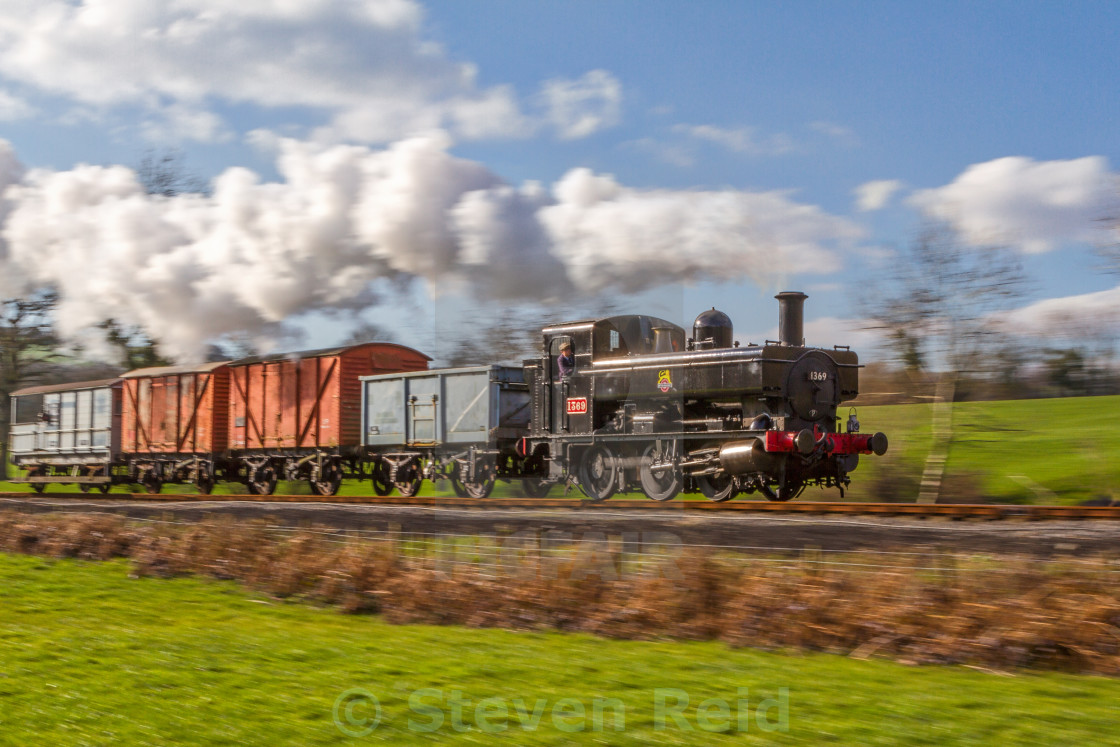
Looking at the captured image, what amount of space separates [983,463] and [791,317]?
1078cm

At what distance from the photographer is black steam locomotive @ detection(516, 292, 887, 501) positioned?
16.0 meters

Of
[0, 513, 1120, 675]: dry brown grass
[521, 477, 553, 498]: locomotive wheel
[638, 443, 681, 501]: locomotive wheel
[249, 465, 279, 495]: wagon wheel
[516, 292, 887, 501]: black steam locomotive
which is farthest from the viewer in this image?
[249, 465, 279, 495]: wagon wheel

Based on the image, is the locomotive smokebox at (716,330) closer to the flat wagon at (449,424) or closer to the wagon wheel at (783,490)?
the wagon wheel at (783,490)

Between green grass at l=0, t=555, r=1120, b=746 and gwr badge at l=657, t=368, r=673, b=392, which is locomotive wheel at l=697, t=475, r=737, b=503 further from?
green grass at l=0, t=555, r=1120, b=746

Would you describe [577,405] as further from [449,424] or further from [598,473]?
[449,424]

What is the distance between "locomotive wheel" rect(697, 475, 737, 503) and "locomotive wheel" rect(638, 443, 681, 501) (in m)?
0.56

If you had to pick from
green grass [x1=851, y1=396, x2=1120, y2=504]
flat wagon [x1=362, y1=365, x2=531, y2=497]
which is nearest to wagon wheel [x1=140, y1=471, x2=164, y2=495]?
flat wagon [x1=362, y1=365, x2=531, y2=497]

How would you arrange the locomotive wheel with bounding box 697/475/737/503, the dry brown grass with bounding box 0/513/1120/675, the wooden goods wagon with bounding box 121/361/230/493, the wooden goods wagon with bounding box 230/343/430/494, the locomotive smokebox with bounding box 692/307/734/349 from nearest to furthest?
the dry brown grass with bounding box 0/513/1120/675 < the locomotive wheel with bounding box 697/475/737/503 < the locomotive smokebox with bounding box 692/307/734/349 < the wooden goods wagon with bounding box 230/343/430/494 < the wooden goods wagon with bounding box 121/361/230/493

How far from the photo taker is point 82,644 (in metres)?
7.33

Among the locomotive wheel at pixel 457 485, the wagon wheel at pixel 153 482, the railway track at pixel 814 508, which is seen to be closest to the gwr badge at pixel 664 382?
the railway track at pixel 814 508

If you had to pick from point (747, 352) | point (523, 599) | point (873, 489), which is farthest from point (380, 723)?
point (873, 489)

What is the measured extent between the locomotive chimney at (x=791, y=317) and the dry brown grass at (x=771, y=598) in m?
9.35

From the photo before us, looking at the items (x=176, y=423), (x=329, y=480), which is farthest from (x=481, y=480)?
(x=176, y=423)

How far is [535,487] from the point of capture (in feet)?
68.6
